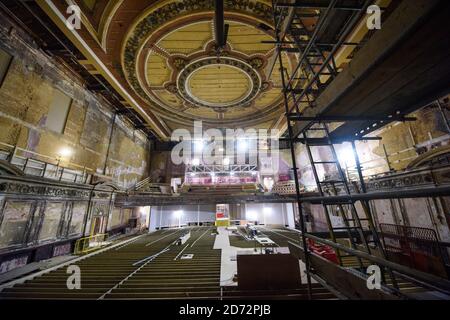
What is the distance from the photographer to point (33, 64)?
5902 millimetres

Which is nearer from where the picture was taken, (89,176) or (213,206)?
(89,176)

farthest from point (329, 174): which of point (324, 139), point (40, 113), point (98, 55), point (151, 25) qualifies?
point (40, 113)

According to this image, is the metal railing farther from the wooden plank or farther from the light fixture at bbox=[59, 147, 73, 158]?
the wooden plank

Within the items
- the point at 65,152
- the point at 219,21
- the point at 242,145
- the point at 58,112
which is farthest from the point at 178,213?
the point at 219,21

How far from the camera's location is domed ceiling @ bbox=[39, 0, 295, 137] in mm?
5758

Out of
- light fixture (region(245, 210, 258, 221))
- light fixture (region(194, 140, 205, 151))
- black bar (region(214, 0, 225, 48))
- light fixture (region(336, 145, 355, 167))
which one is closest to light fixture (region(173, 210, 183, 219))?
light fixture (region(245, 210, 258, 221))

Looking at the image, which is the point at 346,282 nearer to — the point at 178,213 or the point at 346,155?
the point at 346,155

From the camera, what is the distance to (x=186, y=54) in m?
7.54

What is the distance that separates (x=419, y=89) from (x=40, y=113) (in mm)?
9447

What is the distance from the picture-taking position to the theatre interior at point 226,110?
5.42 ft

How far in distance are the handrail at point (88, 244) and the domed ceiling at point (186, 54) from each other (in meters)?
7.19

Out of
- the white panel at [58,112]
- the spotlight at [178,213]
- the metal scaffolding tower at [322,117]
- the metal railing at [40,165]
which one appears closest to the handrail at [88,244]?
the metal railing at [40,165]

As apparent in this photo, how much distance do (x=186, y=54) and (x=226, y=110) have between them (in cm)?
483
